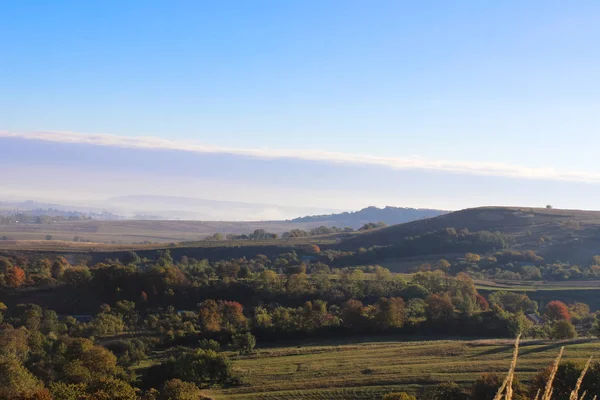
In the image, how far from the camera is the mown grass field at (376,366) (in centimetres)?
3506

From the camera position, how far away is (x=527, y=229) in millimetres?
134875

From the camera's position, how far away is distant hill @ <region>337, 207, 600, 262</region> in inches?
4446

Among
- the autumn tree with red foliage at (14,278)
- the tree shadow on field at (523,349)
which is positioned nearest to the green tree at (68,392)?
the tree shadow on field at (523,349)

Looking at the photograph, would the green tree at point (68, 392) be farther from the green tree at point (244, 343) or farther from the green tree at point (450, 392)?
the green tree at point (450, 392)

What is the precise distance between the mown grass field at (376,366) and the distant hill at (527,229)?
72978mm

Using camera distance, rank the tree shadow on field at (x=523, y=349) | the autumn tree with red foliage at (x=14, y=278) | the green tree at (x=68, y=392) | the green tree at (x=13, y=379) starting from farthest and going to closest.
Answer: the autumn tree with red foliage at (x=14, y=278), the tree shadow on field at (x=523, y=349), the green tree at (x=13, y=379), the green tree at (x=68, y=392)

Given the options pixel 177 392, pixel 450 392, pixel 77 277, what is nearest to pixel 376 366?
pixel 450 392

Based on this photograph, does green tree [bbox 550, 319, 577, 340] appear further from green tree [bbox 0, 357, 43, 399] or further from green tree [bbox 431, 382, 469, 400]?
green tree [bbox 0, 357, 43, 399]

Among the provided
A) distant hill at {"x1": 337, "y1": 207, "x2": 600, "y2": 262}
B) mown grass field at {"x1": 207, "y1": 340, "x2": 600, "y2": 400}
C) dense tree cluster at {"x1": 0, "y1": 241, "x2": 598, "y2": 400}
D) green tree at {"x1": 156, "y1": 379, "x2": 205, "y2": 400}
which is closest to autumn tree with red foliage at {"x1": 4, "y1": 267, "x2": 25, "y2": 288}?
dense tree cluster at {"x1": 0, "y1": 241, "x2": 598, "y2": 400}

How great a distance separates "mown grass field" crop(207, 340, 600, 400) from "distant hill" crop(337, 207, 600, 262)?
73.0 m

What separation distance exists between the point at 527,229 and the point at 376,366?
10911 cm

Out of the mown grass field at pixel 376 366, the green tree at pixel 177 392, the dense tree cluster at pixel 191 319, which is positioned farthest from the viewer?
the dense tree cluster at pixel 191 319

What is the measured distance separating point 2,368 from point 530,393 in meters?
34.4

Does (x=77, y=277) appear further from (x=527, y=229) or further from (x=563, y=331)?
(x=527, y=229)
